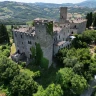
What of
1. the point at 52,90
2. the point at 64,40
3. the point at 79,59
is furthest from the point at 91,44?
the point at 52,90

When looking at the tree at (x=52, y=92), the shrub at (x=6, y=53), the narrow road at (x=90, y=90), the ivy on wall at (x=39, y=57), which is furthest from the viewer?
the shrub at (x=6, y=53)

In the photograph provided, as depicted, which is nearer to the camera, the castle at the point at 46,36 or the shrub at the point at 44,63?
the castle at the point at 46,36

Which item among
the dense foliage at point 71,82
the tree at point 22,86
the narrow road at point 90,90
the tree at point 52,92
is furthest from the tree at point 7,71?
the narrow road at point 90,90

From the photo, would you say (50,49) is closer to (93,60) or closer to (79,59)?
(79,59)

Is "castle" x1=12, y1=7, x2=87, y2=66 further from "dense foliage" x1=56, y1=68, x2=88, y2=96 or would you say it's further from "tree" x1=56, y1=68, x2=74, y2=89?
"dense foliage" x1=56, y1=68, x2=88, y2=96

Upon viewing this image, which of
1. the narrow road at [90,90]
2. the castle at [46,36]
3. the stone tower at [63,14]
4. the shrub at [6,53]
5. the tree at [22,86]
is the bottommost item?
the narrow road at [90,90]

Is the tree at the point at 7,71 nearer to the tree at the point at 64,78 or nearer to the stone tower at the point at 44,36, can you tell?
the stone tower at the point at 44,36

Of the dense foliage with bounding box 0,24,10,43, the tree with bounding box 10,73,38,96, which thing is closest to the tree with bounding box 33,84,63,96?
the tree with bounding box 10,73,38,96

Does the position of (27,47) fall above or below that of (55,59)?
above
